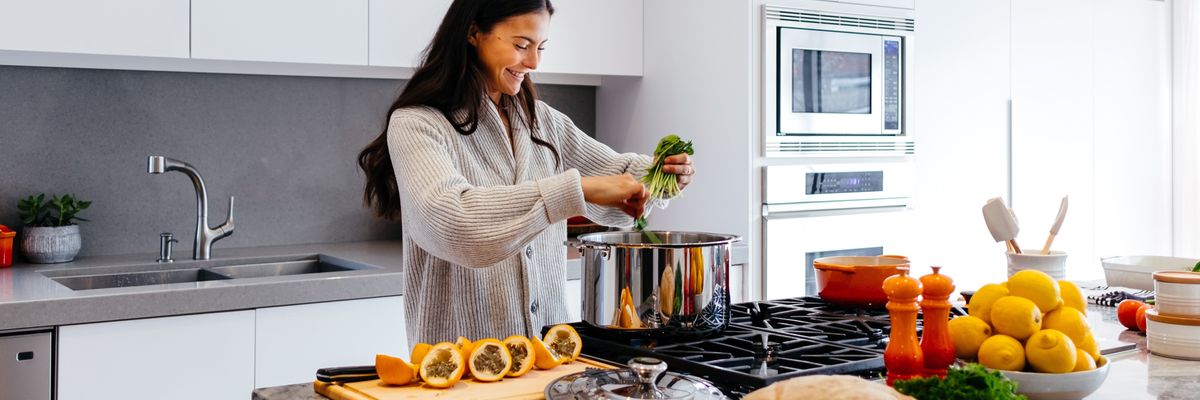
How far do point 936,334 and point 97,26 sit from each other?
2.13 m

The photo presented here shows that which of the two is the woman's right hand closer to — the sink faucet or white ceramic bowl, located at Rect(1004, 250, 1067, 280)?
white ceramic bowl, located at Rect(1004, 250, 1067, 280)

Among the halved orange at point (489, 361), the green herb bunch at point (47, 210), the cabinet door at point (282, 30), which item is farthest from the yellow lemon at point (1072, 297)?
the green herb bunch at point (47, 210)

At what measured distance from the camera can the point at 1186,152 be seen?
445 cm

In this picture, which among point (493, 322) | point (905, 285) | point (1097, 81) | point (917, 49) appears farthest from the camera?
point (1097, 81)

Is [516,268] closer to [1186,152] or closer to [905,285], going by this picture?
[905,285]

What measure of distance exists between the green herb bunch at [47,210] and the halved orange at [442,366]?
187 cm

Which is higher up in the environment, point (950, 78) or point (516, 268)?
point (950, 78)

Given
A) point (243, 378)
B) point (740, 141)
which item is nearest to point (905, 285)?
point (243, 378)

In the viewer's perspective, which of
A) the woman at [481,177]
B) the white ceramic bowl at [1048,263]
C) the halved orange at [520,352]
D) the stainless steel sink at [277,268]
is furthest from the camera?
the stainless steel sink at [277,268]

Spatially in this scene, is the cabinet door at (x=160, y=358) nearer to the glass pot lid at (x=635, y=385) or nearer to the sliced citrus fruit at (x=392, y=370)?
the sliced citrus fruit at (x=392, y=370)

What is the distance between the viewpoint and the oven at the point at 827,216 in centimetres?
321

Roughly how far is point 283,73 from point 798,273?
5.54ft

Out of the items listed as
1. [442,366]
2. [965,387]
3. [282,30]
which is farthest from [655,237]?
[282,30]

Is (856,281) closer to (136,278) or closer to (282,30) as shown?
(282,30)
